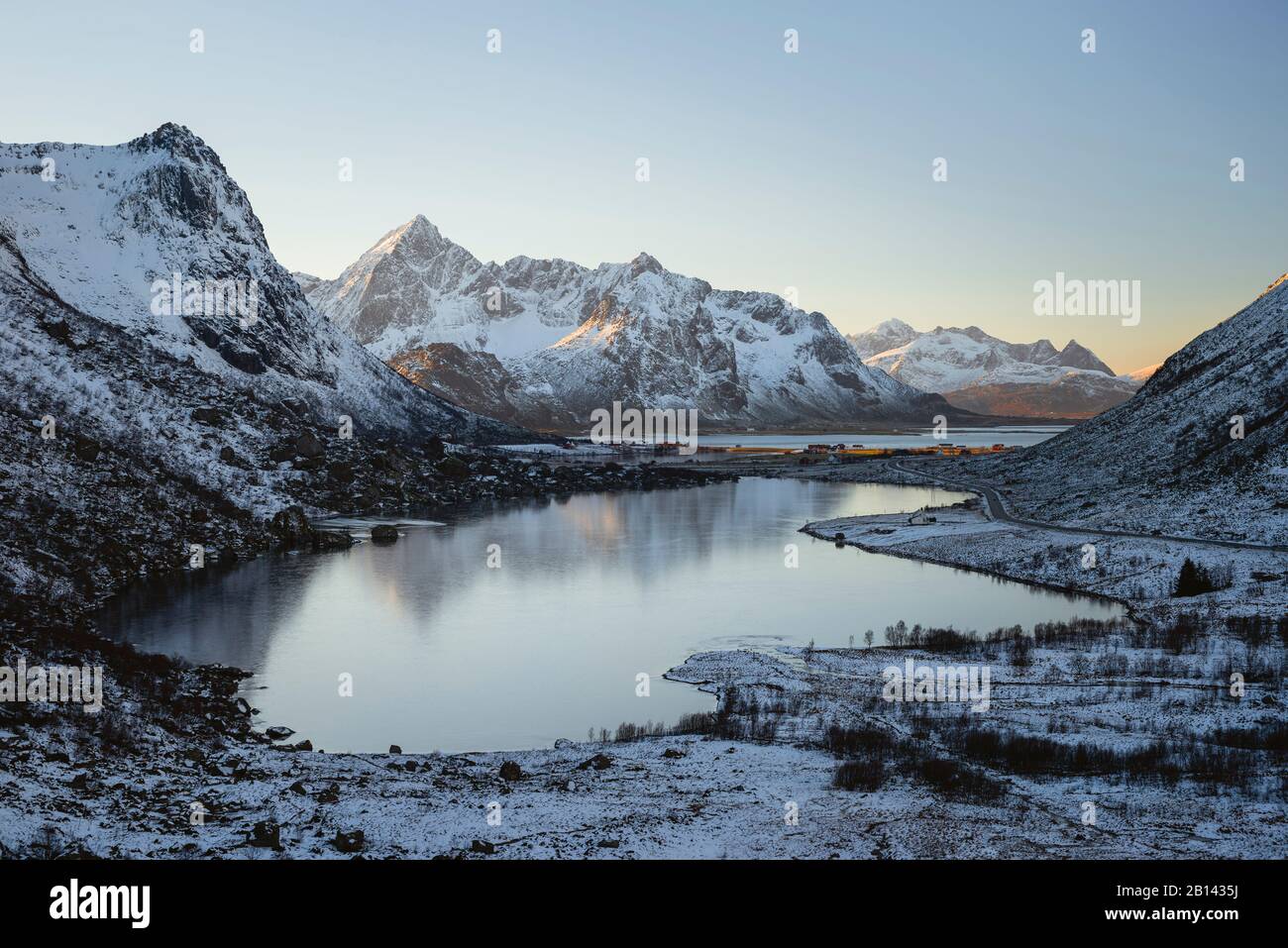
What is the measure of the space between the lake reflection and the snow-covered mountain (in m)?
19.7

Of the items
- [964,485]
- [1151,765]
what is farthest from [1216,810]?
[964,485]

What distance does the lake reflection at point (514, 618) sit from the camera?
3794 centimetres

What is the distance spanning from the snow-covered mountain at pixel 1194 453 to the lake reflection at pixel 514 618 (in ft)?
64.6

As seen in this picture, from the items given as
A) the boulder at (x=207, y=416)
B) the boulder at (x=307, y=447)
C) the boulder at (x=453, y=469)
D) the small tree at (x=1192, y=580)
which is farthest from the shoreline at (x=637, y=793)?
the boulder at (x=453, y=469)

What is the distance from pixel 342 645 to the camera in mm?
48844

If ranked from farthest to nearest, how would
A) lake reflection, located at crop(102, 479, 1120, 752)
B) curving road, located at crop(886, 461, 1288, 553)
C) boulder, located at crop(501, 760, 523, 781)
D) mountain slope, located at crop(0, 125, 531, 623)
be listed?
mountain slope, located at crop(0, 125, 531, 623)
curving road, located at crop(886, 461, 1288, 553)
lake reflection, located at crop(102, 479, 1120, 752)
boulder, located at crop(501, 760, 523, 781)

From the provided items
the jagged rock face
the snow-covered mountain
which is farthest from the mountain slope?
the snow-covered mountain

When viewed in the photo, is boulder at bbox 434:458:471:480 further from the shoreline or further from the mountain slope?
the shoreline

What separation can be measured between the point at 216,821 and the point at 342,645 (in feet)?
88.8

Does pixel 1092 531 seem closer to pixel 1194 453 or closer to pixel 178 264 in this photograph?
pixel 1194 453

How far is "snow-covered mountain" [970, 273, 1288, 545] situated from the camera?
7531cm

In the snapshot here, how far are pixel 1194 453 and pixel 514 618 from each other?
226ft
